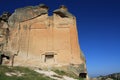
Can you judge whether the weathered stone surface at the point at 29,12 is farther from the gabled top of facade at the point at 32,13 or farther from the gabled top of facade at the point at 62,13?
the gabled top of facade at the point at 62,13

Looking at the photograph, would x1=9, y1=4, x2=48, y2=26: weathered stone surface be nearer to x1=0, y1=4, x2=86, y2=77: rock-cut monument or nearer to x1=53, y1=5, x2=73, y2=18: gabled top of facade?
x1=0, y1=4, x2=86, y2=77: rock-cut monument

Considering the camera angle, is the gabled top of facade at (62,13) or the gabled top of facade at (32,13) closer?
the gabled top of facade at (62,13)

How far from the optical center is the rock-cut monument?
80.6 feet

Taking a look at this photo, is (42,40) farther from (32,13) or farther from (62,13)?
(62,13)

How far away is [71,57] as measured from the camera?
24.4 m

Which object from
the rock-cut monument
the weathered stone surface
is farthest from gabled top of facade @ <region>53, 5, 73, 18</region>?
the weathered stone surface

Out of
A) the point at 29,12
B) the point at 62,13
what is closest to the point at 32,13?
the point at 29,12

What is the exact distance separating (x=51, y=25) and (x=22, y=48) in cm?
471

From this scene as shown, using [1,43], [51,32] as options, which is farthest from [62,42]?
[1,43]

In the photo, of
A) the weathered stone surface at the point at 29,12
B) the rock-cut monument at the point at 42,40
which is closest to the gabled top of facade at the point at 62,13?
the rock-cut monument at the point at 42,40

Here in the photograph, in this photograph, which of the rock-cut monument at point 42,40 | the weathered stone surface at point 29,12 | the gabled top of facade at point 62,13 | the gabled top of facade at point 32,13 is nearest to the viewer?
the rock-cut monument at point 42,40

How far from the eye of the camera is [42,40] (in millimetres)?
25484

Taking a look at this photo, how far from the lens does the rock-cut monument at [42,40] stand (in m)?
24.6

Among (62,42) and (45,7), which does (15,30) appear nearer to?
(45,7)
